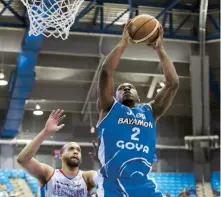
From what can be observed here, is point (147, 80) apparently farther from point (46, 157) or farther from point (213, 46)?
point (46, 157)

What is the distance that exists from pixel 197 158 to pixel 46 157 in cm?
499

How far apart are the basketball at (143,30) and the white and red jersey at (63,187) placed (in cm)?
146

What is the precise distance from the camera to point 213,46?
46.5 ft

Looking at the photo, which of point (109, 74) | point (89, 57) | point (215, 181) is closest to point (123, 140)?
point (109, 74)

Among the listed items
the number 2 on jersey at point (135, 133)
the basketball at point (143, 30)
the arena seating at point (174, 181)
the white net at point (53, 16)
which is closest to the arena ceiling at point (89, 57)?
the arena seating at point (174, 181)

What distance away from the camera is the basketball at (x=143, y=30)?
3018mm

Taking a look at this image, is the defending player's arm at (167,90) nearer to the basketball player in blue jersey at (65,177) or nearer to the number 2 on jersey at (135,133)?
the number 2 on jersey at (135,133)

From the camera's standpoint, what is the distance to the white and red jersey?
12.7ft

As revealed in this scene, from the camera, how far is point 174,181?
1566 centimetres

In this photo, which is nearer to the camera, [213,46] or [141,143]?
[141,143]

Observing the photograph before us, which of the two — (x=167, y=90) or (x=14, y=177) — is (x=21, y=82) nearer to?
(x=14, y=177)

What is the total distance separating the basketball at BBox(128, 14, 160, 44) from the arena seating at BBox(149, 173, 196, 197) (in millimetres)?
12480

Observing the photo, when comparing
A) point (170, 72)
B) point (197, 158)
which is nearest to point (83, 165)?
point (197, 158)

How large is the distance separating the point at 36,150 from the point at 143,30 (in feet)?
4.12
